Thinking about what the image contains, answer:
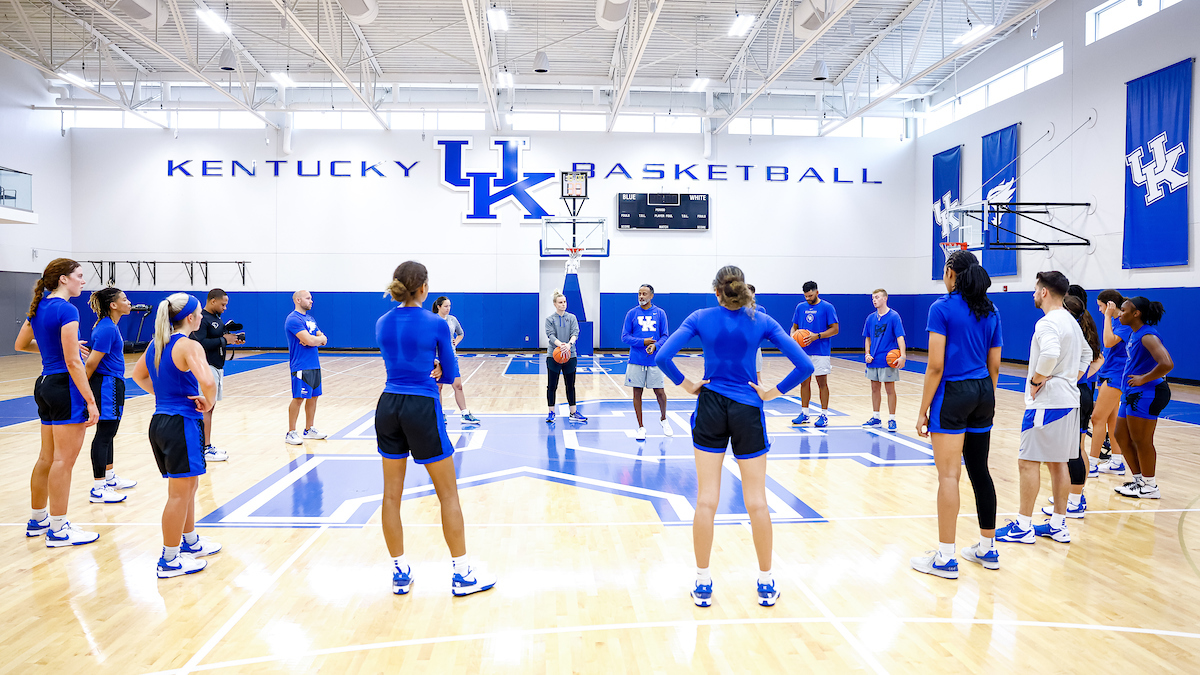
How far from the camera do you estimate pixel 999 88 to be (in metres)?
17.5

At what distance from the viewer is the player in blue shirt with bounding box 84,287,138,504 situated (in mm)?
4816

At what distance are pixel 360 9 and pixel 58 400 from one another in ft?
33.7

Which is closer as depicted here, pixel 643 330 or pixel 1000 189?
pixel 643 330

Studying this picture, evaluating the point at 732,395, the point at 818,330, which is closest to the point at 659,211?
the point at 818,330

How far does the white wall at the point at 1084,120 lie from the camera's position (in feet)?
41.8

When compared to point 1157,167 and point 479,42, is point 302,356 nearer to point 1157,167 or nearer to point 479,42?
point 479,42

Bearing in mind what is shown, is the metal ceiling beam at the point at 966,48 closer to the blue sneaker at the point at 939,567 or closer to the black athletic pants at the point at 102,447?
the blue sneaker at the point at 939,567

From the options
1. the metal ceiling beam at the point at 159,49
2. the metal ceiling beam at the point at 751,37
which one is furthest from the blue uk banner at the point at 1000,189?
the metal ceiling beam at the point at 159,49

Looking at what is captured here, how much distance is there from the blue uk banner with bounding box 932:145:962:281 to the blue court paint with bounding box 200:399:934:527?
1282 cm

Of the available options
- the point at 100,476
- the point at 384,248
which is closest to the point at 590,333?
the point at 384,248

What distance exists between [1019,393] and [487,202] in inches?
585

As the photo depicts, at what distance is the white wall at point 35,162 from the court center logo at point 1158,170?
26886mm

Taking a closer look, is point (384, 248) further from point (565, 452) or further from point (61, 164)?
point (565, 452)

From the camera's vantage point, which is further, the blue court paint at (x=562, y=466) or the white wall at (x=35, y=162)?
the white wall at (x=35, y=162)
